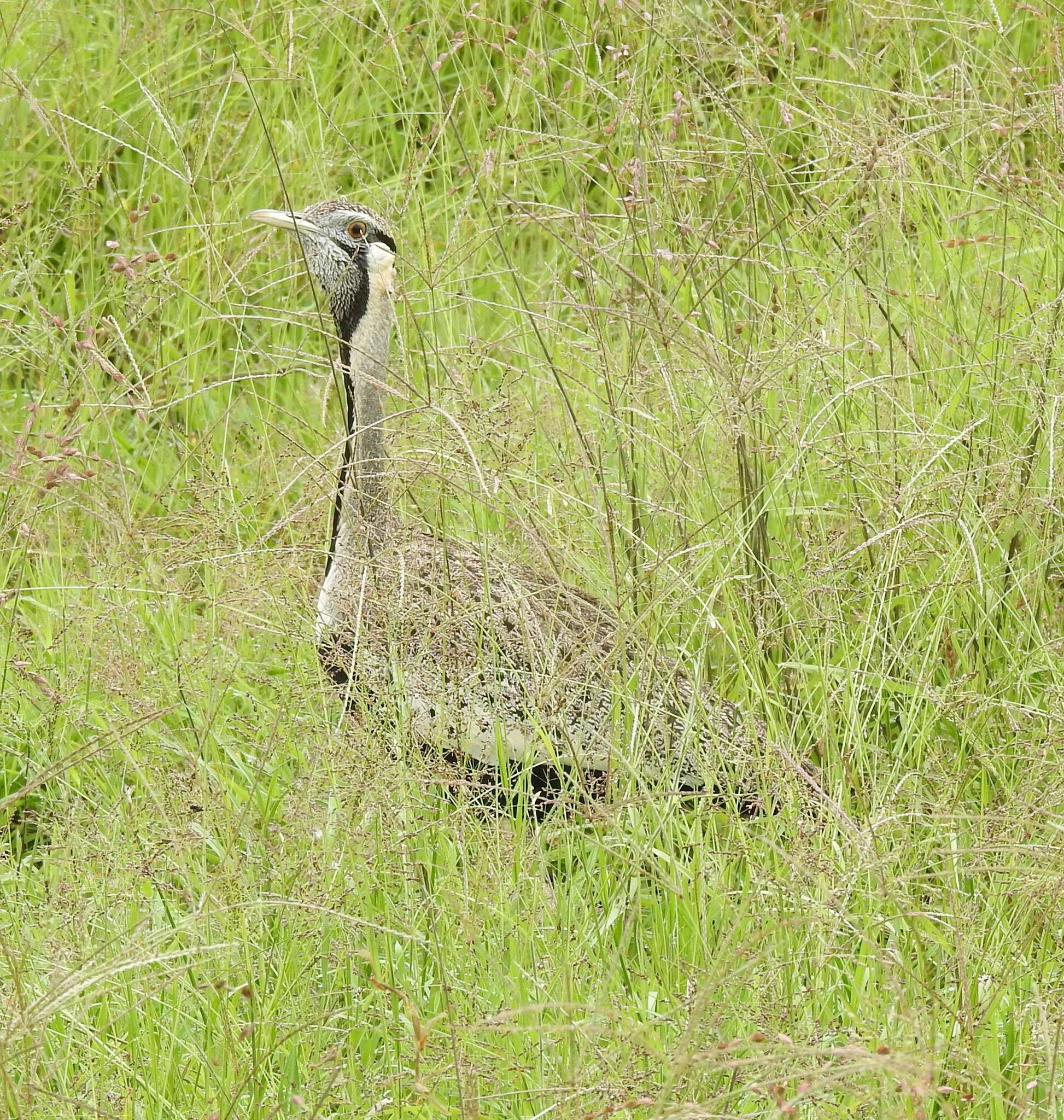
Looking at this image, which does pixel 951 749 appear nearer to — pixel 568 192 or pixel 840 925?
pixel 840 925

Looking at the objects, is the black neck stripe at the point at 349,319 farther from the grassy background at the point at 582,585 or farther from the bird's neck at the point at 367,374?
the grassy background at the point at 582,585

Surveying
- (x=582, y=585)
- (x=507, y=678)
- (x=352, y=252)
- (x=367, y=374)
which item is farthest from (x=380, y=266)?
(x=507, y=678)

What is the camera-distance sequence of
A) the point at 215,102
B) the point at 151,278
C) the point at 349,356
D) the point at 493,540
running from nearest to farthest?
1. the point at 493,540
2. the point at 151,278
3. the point at 349,356
4. the point at 215,102

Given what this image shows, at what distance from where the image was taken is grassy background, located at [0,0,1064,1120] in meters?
2.13

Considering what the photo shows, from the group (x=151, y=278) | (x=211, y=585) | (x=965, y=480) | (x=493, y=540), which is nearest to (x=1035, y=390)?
(x=965, y=480)

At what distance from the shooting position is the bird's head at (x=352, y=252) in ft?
12.0

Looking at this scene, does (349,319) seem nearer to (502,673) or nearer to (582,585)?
(582,585)

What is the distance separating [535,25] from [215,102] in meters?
0.98

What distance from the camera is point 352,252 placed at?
12.1 feet

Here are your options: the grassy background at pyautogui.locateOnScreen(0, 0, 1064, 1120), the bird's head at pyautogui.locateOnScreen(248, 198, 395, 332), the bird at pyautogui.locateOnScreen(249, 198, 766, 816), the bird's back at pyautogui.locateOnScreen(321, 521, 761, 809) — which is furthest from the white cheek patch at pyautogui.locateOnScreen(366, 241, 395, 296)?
the bird's back at pyautogui.locateOnScreen(321, 521, 761, 809)

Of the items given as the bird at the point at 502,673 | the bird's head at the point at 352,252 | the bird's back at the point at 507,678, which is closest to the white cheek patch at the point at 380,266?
the bird's head at the point at 352,252

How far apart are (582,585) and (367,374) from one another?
0.67 meters

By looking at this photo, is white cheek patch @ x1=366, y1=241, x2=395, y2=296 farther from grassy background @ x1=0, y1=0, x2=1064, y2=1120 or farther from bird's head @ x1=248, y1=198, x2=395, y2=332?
grassy background @ x1=0, y1=0, x2=1064, y2=1120

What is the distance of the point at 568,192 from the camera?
15.2 feet
